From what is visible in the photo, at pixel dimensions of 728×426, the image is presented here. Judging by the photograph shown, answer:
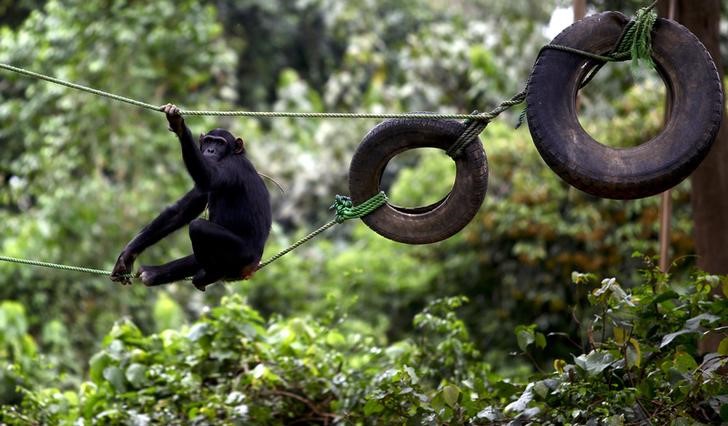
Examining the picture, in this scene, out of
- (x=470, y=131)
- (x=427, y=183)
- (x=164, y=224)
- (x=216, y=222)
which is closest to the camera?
(x=470, y=131)

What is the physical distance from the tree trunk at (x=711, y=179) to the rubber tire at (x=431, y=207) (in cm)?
255

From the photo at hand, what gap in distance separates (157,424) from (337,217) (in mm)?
1787

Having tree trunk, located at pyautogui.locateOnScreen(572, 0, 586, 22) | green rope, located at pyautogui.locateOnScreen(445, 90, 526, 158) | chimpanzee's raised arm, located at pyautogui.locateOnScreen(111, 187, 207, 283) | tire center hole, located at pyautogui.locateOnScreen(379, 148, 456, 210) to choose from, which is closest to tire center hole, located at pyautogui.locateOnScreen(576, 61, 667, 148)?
tire center hole, located at pyautogui.locateOnScreen(379, 148, 456, 210)

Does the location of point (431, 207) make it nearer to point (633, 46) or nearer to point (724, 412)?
point (633, 46)

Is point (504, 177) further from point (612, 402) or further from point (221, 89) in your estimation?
point (612, 402)

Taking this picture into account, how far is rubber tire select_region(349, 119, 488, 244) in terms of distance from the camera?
459 cm

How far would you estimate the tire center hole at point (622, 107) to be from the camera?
10156mm

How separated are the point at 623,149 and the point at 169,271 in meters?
2.22

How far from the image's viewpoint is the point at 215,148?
5.38 meters

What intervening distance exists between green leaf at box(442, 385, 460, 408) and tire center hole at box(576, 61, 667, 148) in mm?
4880

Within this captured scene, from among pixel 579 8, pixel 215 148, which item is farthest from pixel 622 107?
pixel 215 148

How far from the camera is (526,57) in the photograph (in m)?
13.0

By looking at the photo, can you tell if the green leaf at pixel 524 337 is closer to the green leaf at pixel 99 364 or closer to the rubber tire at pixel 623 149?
the rubber tire at pixel 623 149

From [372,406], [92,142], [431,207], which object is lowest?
[372,406]
